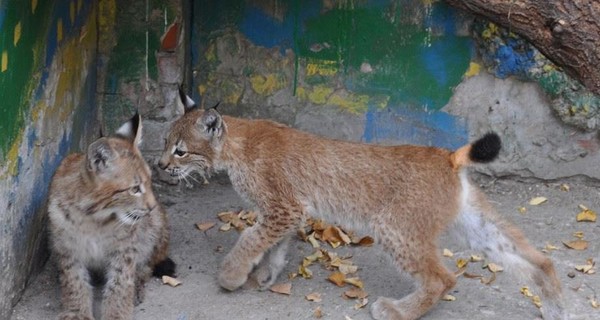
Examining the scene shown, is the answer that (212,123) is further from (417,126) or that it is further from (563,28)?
(563,28)

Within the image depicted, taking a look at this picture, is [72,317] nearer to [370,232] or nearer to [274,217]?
[274,217]

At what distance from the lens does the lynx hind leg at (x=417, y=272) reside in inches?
262

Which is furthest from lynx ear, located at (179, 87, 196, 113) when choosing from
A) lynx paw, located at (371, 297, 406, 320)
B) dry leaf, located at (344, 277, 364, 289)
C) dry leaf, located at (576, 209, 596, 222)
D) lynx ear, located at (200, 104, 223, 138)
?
dry leaf, located at (576, 209, 596, 222)

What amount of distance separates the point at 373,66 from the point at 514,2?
262 cm

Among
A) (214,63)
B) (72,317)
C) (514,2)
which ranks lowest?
(72,317)

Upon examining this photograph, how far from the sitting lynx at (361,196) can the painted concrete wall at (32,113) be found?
29.3 inches

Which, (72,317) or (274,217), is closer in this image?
(72,317)

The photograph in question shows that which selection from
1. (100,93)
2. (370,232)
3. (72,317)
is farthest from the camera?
(100,93)

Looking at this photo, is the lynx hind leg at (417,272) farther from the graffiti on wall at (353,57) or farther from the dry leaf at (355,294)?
the graffiti on wall at (353,57)

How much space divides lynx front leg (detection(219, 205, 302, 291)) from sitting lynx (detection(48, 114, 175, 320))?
0.59 m

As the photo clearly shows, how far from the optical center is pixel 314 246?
25.7ft

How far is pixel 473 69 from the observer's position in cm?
845

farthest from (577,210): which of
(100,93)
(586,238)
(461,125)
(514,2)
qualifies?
(100,93)

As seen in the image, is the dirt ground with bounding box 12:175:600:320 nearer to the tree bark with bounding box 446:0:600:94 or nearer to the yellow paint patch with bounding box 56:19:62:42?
the yellow paint patch with bounding box 56:19:62:42
